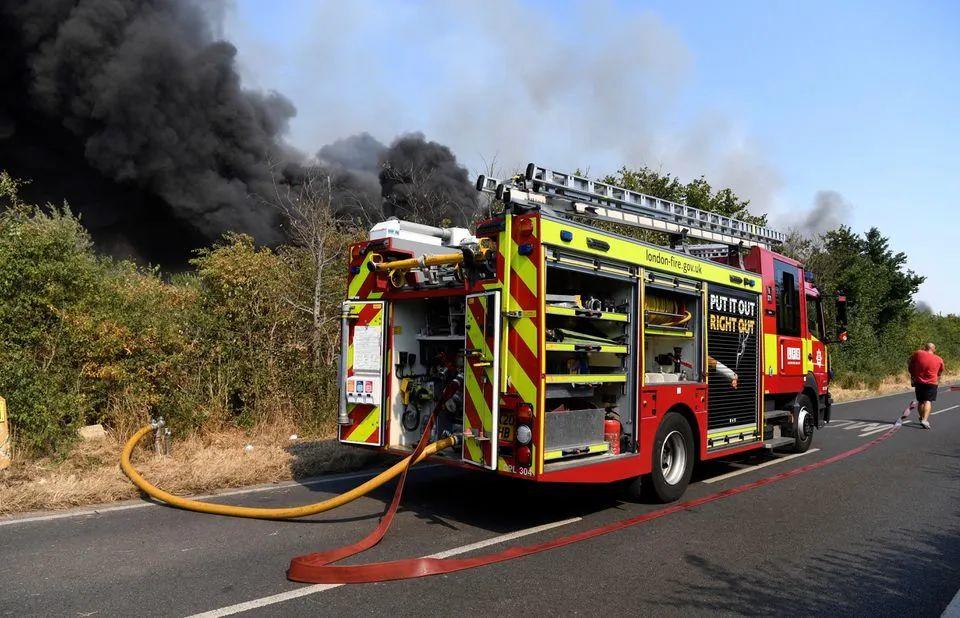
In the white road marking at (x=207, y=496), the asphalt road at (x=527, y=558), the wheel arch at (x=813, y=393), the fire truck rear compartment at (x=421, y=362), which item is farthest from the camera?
the wheel arch at (x=813, y=393)

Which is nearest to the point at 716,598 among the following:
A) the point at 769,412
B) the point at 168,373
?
the point at 769,412

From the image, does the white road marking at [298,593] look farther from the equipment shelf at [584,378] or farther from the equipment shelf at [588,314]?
the equipment shelf at [588,314]

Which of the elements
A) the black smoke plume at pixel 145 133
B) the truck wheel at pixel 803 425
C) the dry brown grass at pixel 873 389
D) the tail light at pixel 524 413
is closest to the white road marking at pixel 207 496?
the tail light at pixel 524 413

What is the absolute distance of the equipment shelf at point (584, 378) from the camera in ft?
17.1

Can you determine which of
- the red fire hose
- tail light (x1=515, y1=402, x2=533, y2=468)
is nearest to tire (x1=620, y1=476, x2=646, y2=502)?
the red fire hose

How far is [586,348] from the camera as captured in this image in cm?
557

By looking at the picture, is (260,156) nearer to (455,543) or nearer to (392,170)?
(392,170)

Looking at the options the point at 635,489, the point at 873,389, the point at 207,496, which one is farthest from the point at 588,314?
the point at 873,389

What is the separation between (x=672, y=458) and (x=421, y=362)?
2648 mm

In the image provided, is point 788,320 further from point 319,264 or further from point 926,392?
point 319,264

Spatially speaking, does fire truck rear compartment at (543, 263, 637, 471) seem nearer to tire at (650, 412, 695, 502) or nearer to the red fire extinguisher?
the red fire extinguisher

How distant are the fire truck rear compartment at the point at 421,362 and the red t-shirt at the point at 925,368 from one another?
11.1m

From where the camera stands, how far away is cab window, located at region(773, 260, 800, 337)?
878 centimetres

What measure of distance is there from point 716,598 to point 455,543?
1836 millimetres
